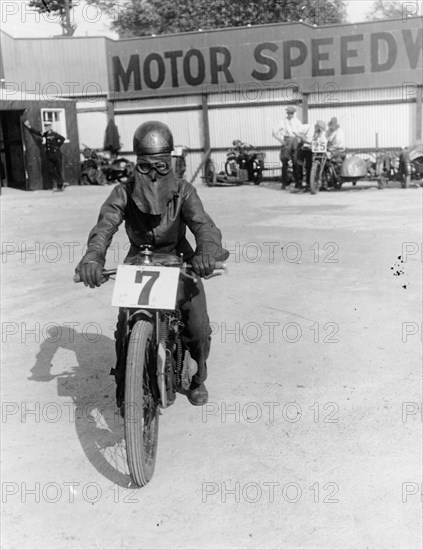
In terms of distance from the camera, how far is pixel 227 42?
21969mm

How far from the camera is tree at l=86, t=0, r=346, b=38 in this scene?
30.2m

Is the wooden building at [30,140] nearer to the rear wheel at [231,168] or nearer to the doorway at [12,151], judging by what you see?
the doorway at [12,151]

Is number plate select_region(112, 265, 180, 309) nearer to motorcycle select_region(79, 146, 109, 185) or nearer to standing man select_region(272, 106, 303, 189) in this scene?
standing man select_region(272, 106, 303, 189)

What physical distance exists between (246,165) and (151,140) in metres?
16.8

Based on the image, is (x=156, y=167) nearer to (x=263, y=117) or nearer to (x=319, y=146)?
(x=319, y=146)

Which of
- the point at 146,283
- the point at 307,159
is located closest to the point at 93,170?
the point at 307,159

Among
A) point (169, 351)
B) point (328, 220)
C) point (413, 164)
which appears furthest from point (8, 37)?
point (169, 351)

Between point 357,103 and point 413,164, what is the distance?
4453 millimetres

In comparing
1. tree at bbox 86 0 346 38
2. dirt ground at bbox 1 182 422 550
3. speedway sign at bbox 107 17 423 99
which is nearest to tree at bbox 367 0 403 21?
tree at bbox 86 0 346 38

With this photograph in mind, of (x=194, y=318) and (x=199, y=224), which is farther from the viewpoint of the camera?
(x=194, y=318)

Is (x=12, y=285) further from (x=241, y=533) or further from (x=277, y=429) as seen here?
(x=241, y=533)

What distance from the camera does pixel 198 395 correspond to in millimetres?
4812

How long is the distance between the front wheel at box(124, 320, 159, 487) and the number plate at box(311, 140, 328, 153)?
519 inches

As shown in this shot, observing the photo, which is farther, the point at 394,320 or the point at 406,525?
the point at 394,320
